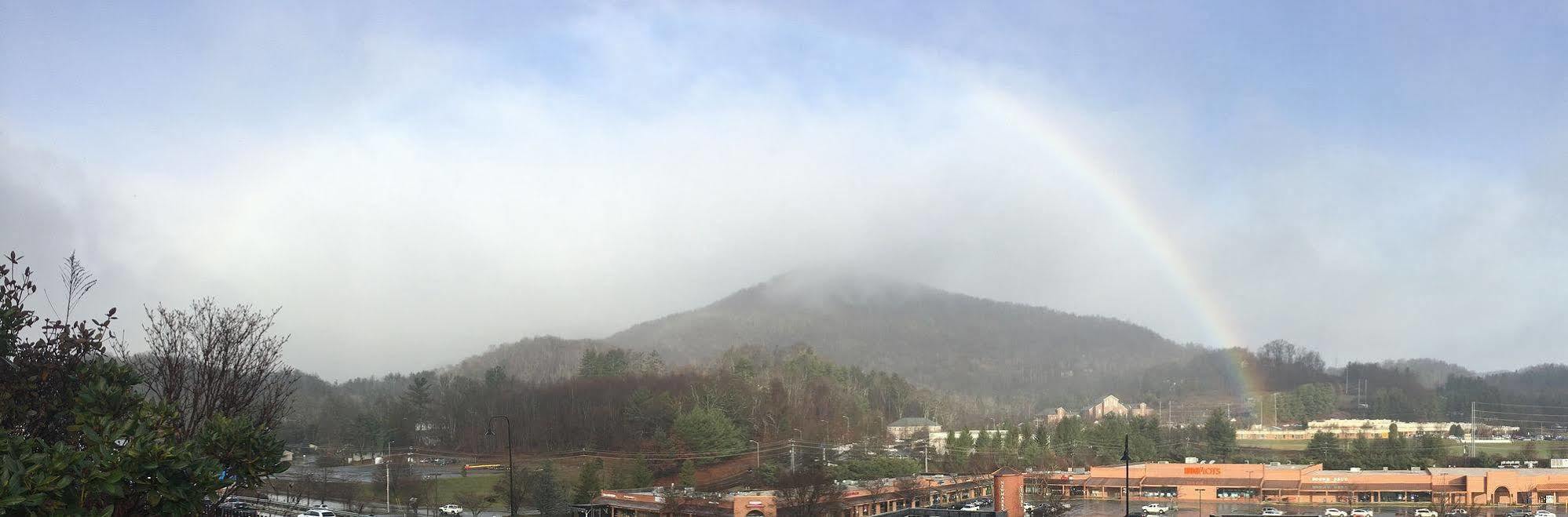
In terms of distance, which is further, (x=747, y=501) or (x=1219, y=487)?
(x=1219, y=487)

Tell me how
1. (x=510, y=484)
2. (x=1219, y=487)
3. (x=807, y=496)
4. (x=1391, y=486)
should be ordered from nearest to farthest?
(x=510, y=484), (x=807, y=496), (x=1391, y=486), (x=1219, y=487)

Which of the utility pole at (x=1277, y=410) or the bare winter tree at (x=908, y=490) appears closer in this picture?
the bare winter tree at (x=908, y=490)

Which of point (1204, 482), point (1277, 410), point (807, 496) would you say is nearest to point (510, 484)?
point (807, 496)

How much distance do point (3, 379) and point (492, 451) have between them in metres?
77.1

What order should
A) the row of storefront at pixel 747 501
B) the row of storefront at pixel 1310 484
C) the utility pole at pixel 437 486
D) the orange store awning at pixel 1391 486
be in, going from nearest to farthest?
the row of storefront at pixel 747 501 → the utility pole at pixel 437 486 → the row of storefront at pixel 1310 484 → the orange store awning at pixel 1391 486

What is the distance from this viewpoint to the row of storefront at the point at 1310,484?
195ft

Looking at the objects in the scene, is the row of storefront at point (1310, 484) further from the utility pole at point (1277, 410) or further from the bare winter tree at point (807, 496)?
the utility pole at point (1277, 410)

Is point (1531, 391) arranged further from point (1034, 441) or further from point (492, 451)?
point (492, 451)

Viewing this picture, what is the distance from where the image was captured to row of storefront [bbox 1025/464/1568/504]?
59.5 metres

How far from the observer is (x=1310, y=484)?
65000 mm

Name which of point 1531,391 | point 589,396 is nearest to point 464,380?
point 589,396

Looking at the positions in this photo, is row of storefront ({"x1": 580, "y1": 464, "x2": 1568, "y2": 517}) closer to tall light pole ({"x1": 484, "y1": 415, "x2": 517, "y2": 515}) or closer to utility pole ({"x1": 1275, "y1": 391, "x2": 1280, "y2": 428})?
tall light pole ({"x1": 484, "y1": 415, "x2": 517, "y2": 515})

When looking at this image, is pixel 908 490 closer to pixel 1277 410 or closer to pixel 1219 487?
pixel 1219 487

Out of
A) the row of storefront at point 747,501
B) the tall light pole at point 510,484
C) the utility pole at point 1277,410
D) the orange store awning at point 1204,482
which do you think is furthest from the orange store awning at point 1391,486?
the utility pole at point 1277,410
